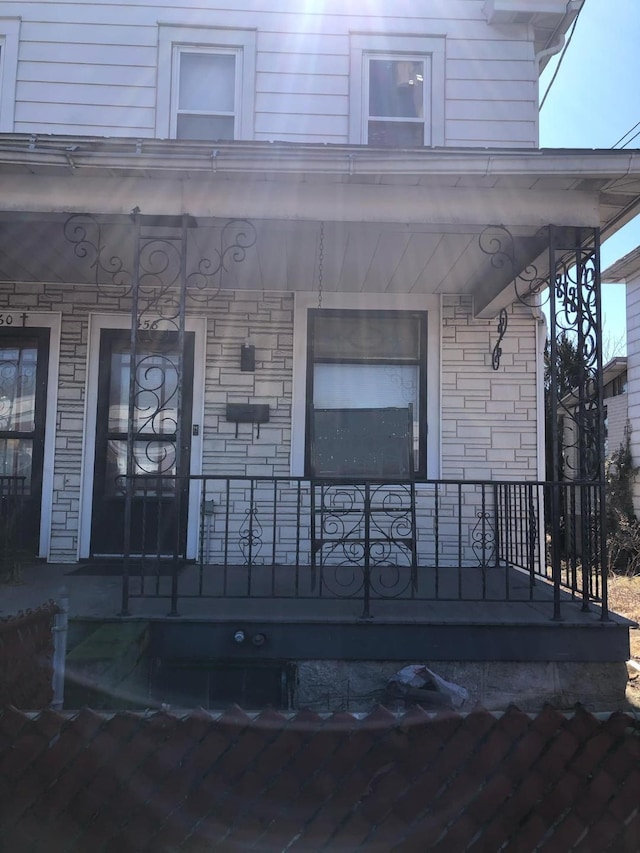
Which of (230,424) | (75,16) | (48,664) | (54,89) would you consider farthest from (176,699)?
(75,16)

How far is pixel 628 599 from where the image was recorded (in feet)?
20.5

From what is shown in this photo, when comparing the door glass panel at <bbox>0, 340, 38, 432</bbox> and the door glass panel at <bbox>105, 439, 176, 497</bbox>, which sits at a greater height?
the door glass panel at <bbox>0, 340, 38, 432</bbox>

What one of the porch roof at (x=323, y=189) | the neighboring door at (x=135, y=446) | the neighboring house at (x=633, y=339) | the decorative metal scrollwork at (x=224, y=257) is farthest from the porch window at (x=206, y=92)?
the neighboring house at (x=633, y=339)

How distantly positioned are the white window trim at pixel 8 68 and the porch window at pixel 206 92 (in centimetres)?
136

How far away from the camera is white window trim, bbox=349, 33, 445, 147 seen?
5383mm

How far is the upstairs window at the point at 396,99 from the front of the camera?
5473 millimetres

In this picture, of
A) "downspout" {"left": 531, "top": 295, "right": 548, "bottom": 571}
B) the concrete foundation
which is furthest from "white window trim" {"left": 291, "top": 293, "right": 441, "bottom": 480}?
the concrete foundation

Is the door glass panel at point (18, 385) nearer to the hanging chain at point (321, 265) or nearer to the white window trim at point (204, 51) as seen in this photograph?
the white window trim at point (204, 51)

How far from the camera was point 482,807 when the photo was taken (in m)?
1.48

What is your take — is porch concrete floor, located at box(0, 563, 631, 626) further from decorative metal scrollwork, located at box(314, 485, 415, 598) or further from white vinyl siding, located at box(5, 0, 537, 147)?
white vinyl siding, located at box(5, 0, 537, 147)

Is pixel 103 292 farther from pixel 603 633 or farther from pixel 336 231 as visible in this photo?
pixel 603 633

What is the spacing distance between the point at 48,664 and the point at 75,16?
544 centimetres

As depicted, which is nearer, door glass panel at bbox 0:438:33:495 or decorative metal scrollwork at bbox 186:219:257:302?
decorative metal scrollwork at bbox 186:219:257:302

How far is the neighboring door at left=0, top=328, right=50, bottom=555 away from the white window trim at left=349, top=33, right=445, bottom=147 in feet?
10.7
